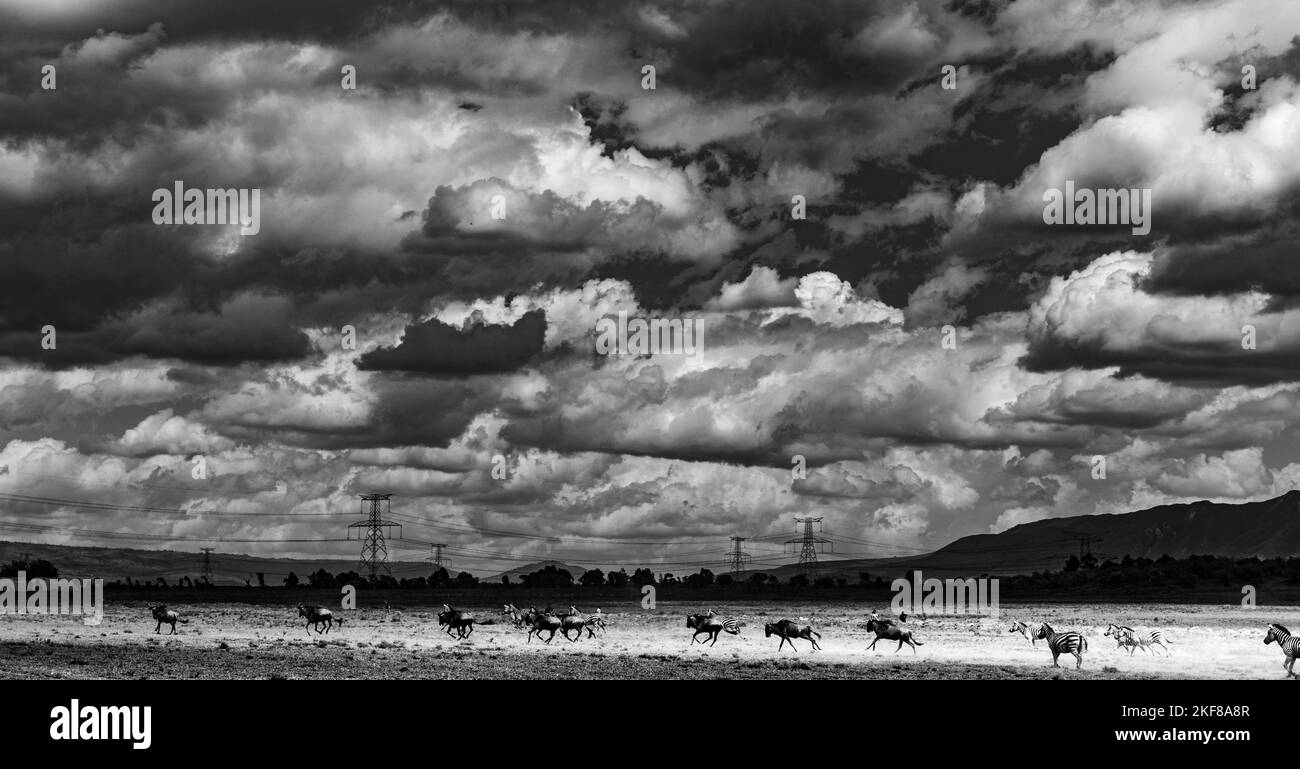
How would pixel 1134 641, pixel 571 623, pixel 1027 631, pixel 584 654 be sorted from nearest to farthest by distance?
pixel 584 654, pixel 1134 641, pixel 571 623, pixel 1027 631

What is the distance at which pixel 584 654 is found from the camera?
56375 mm

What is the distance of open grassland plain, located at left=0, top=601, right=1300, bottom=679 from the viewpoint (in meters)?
47.5

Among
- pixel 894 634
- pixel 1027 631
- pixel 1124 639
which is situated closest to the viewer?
pixel 894 634

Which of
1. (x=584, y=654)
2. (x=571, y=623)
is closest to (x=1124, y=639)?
(x=584, y=654)

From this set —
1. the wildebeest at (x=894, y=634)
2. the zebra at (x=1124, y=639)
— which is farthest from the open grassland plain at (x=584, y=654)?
the wildebeest at (x=894, y=634)

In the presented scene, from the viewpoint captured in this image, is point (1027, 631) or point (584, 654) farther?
point (1027, 631)

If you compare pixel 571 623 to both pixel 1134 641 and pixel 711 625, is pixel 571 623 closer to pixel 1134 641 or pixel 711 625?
pixel 711 625
